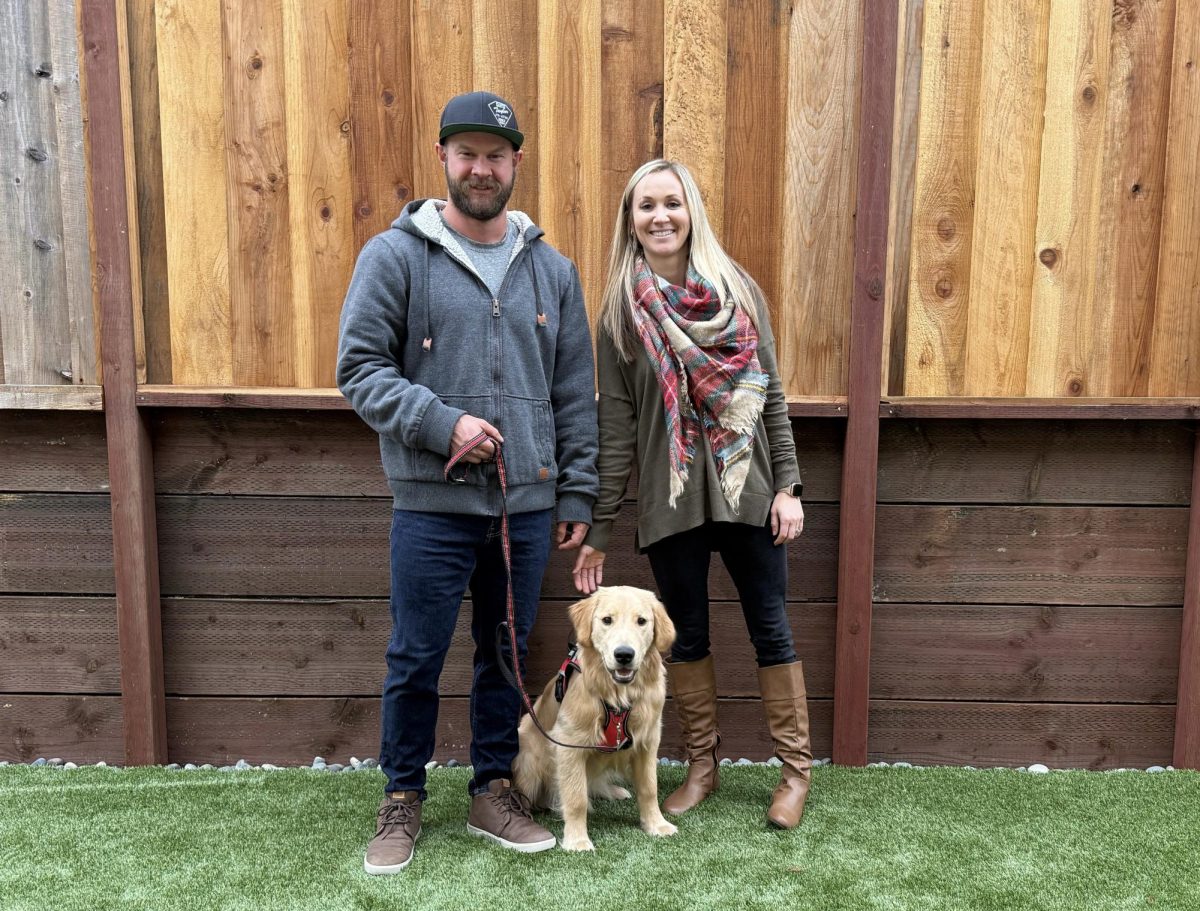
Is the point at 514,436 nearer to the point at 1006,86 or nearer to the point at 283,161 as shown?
the point at 283,161

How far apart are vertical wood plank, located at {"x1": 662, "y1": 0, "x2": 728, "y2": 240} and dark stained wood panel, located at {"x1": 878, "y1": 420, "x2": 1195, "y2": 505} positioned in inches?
43.6

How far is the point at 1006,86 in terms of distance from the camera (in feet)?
9.67

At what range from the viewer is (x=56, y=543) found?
316 centimetres

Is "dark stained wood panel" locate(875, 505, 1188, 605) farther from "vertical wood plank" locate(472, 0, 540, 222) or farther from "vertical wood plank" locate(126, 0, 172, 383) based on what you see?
"vertical wood plank" locate(126, 0, 172, 383)

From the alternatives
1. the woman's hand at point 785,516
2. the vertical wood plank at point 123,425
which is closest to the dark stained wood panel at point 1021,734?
the woman's hand at point 785,516

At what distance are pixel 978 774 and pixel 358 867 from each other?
2068mm

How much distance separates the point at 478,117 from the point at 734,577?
1.52 meters

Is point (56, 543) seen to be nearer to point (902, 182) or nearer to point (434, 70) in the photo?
point (434, 70)

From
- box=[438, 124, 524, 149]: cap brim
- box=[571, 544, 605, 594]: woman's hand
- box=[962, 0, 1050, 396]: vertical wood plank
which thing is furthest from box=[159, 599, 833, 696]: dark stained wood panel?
box=[438, 124, 524, 149]: cap brim

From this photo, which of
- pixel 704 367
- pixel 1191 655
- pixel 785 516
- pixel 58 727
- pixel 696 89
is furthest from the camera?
pixel 58 727

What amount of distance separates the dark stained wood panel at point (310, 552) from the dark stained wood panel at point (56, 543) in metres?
0.21

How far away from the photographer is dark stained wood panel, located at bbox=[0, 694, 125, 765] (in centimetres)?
320

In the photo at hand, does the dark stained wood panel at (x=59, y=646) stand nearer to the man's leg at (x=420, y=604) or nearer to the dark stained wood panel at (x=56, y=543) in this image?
the dark stained wood panel at (x=56, y=543)

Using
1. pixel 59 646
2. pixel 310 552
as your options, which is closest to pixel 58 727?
pixel 59 646
